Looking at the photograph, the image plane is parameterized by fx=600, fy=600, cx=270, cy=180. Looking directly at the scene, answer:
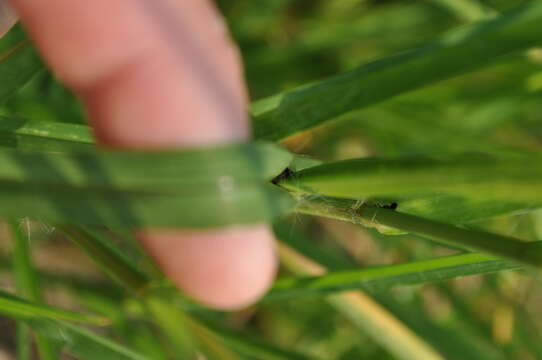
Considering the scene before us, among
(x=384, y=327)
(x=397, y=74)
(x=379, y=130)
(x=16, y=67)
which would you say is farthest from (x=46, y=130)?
(x=379, y=130)

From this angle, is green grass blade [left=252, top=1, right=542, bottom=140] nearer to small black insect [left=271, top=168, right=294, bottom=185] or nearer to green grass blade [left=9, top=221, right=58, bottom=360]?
small black insect [left=271, top=168, right=294, bottom=185]

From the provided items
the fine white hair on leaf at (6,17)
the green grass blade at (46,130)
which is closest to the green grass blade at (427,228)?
the green grass blade at (46,130)

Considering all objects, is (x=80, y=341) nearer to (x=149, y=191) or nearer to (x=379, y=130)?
(x=149, y=191)

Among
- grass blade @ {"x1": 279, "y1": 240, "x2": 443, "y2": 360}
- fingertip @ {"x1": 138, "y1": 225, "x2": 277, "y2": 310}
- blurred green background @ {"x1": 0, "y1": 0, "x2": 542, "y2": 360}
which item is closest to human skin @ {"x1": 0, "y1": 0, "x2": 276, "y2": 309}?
fingertip @ {"x1": 138, "y1": 225, "x2": 277, "y2": 310}

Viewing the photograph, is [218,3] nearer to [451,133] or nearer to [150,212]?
[451,133]

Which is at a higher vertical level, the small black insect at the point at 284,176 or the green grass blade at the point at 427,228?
the small black insect at the point at 284,176

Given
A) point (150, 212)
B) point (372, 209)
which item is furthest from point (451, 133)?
point (150, 212)

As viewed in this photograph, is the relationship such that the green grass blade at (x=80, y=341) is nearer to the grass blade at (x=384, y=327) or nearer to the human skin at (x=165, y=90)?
the human skin at (x=165, y=90)
